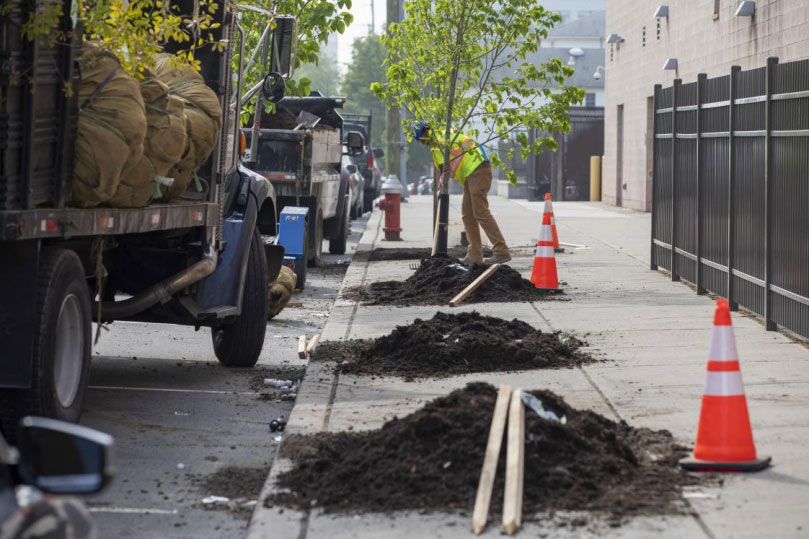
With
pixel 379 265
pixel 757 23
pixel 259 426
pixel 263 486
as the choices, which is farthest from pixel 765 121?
pixel 757 23

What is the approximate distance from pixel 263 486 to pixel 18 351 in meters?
1.35

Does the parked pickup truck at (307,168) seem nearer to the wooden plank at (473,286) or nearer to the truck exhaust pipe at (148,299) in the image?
the wooden plank at (473,286)

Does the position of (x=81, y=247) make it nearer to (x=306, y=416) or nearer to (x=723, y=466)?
(x=306, y=416)

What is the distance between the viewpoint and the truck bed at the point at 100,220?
5957 millimetres

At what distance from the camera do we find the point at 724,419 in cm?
606

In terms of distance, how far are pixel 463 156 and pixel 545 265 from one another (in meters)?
2.93

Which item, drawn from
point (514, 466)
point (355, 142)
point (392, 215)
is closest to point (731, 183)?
point (514, 466)

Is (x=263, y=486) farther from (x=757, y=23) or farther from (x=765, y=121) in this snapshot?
(x=757, y=23)

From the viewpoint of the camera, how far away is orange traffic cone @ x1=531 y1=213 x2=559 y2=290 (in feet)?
45.3

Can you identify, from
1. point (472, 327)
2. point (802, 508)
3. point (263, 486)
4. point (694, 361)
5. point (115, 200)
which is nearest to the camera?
point (802, 508)

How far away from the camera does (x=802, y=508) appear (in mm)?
5453

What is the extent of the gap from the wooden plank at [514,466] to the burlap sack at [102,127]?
7.47 ft

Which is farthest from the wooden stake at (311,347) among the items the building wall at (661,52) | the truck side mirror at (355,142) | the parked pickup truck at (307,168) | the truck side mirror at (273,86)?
the truck side mirror at (355,142)

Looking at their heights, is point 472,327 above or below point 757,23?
below
